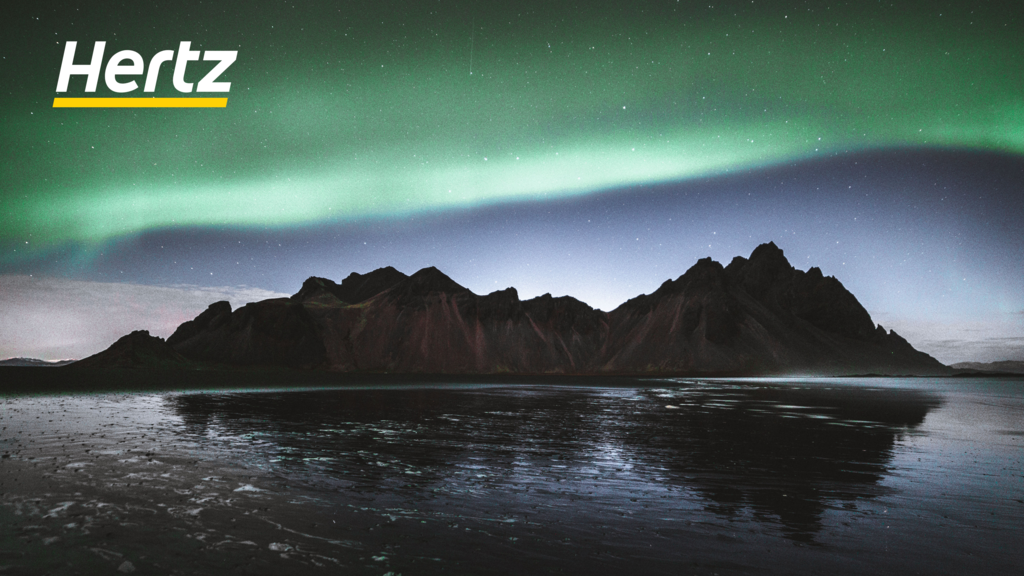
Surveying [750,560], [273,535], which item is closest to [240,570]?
[273,535]

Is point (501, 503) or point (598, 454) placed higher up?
point (501, 503)

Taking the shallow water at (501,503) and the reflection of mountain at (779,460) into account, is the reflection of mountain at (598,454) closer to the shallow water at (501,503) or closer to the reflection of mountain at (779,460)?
the reflection of mountain at (779,460)

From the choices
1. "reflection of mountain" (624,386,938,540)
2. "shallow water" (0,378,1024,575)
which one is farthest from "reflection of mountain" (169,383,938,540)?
"shallow water" (0,378,1024,575)

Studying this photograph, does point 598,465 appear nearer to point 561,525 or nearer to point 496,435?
point 561,525

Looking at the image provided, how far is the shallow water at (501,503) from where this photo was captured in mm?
10594

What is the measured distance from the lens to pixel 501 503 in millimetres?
15141

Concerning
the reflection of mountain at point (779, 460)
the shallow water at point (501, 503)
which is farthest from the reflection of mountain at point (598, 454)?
the shallow water at point (501, 503)

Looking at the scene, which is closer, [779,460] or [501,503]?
[501,503]

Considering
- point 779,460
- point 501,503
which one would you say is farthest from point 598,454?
point 501,503

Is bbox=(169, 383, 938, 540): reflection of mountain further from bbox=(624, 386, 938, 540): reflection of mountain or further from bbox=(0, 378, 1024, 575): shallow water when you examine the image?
bbox=(0, 378, 1024, 575): shallow water

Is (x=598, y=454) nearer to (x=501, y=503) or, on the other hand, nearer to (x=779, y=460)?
(x=779, y=460)

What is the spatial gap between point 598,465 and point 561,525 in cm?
878

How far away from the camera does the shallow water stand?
34.8ft

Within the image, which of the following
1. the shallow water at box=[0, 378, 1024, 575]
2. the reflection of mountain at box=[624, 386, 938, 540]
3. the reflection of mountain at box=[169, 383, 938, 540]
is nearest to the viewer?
the shallow water at box=[0, 378, 1024, 575]
